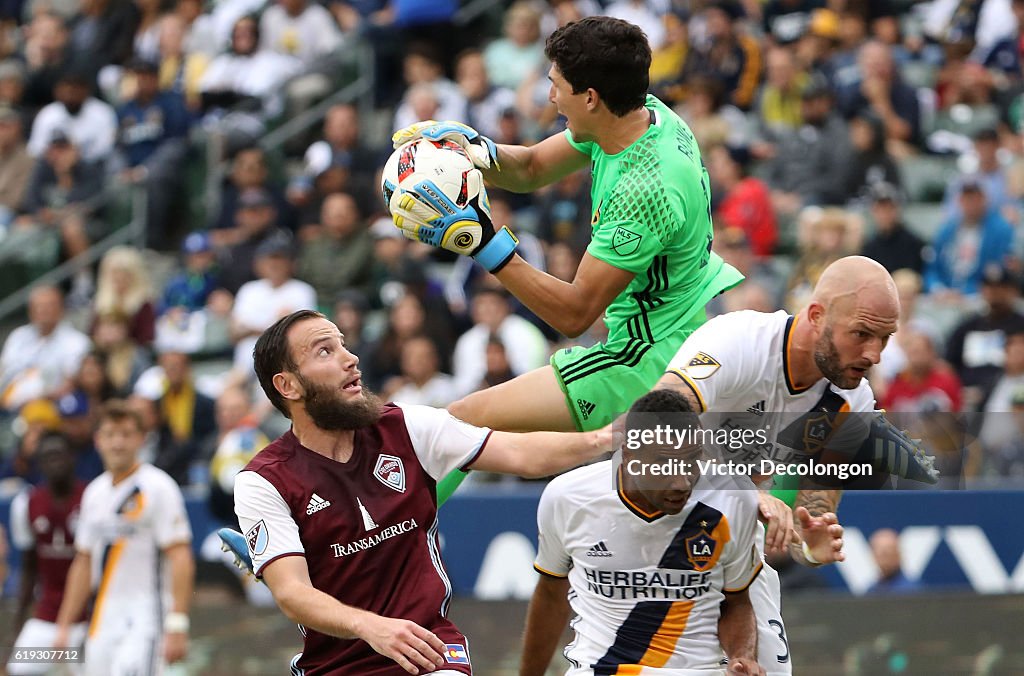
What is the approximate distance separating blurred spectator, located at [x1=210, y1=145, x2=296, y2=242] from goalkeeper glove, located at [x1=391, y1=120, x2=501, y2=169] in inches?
313

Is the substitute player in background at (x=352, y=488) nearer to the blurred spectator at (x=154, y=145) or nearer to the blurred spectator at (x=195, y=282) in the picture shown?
the blurred spectator at (x=195, y=282)

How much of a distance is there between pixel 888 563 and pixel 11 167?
33.6ft

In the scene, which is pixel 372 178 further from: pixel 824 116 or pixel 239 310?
pixel 824 116

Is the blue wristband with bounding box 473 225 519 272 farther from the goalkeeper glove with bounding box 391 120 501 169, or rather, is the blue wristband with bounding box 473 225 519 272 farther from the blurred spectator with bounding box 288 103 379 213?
the blurred spectator with bounding box 288 103 379 213

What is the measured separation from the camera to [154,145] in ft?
53.2

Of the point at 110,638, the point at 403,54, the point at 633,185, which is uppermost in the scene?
the point at 633,185

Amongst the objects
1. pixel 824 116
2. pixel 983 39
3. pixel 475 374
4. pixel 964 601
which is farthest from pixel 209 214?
pixel 964 601

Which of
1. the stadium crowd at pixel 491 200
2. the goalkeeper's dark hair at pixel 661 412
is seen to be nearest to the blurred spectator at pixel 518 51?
the stadium crowd at pixel 491 200

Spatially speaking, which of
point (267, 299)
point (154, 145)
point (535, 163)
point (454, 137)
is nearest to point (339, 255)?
point (267, 299)

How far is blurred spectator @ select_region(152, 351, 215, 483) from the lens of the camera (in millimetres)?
12812

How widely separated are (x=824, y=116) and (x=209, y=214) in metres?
6.02

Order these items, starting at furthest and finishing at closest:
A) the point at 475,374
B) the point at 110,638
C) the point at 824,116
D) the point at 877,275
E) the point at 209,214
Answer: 1. the point at 209,214
2. the point at 824,116
3. the point at 475,374
4. the point at 110,638
5. the point at 877,275

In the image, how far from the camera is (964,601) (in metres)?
9.59

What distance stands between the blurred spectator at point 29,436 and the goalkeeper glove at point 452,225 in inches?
296
